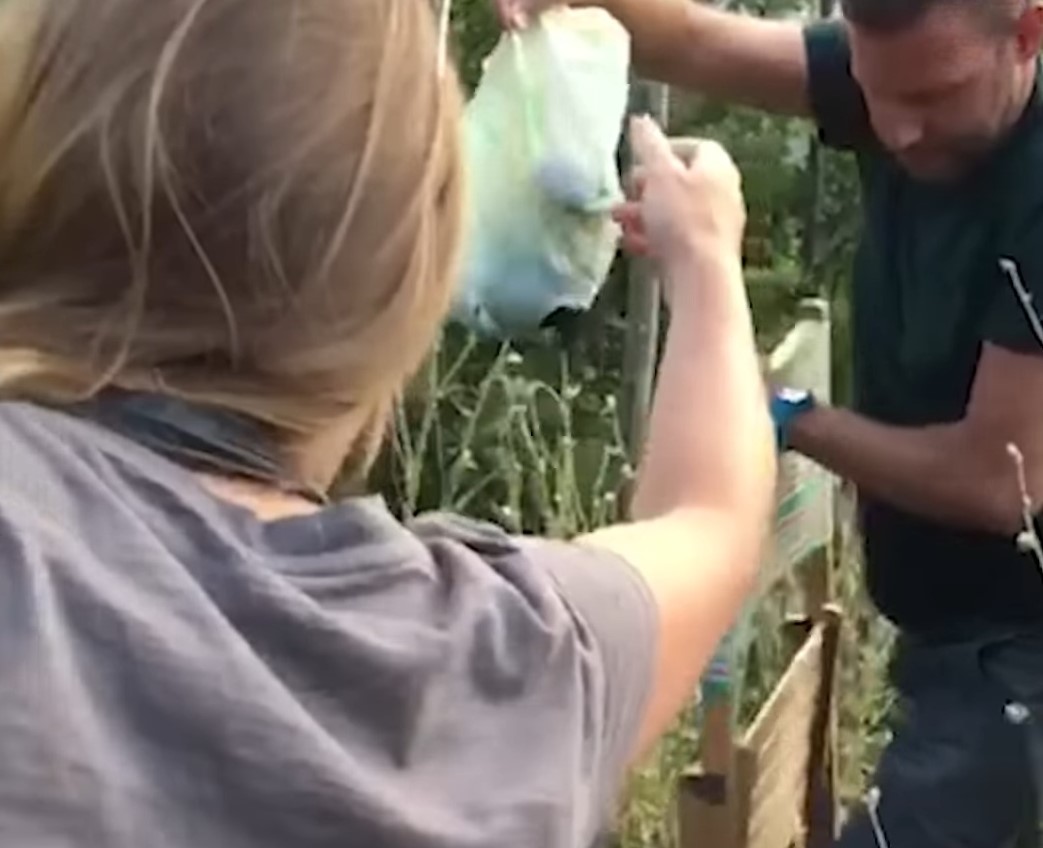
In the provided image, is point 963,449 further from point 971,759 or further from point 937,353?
point 971,759

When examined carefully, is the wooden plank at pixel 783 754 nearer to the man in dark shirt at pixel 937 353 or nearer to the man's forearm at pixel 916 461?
the man in dark shirt at pixel 937 353

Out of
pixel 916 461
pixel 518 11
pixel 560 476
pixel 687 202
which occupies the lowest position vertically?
pixel 560 476

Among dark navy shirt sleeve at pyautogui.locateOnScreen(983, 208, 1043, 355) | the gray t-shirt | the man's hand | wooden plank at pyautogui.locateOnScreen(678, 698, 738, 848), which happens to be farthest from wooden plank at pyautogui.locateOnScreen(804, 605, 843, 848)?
the gray t-shirt

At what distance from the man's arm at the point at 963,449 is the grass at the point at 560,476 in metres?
0.58

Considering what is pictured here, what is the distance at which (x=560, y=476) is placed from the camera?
3.23m


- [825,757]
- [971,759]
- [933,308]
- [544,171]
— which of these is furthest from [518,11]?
[825,757]

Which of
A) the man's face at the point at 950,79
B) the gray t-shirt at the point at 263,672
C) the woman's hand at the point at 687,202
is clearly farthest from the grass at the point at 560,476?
the gray t-shirt at the point at 263,672

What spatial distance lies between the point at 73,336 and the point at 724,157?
52 cm

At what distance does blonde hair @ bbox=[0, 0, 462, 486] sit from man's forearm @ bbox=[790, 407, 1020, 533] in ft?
4.28

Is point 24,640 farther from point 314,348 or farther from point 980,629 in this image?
point 980,629

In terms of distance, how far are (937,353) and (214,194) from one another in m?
1.50

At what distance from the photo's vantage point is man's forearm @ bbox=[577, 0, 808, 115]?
2633 mm

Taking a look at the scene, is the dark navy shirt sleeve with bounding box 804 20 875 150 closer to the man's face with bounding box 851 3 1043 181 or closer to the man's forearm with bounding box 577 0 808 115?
the man's forearm with bounding box 577 0 808 115

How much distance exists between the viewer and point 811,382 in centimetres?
264
